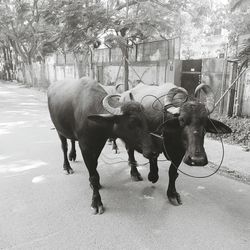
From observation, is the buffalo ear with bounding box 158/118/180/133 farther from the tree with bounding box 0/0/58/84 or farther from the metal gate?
the tree with bounding box 0/0/58/84

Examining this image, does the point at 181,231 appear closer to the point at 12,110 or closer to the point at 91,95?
the point at 91,95

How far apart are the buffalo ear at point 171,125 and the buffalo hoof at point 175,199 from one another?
3.38ft

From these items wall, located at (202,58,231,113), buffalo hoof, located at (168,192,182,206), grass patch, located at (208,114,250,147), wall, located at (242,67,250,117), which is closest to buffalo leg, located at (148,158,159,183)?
buffalo hoof, located at (168,192,182,206)

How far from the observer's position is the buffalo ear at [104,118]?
148 inches

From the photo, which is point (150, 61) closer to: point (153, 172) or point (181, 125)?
point (153, 172)

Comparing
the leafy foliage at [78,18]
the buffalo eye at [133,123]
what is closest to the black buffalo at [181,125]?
the buffalo eye at [133,123]

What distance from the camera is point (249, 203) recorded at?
4.27 meters

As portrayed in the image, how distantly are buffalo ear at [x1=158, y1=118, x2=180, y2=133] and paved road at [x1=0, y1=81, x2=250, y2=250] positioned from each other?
1.09m

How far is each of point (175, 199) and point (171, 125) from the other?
116cm

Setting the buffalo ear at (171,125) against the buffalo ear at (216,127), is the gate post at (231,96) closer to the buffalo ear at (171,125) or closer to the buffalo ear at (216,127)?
the buffalo ear at (216,127)

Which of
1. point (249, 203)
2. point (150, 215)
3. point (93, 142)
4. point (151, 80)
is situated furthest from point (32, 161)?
point (151, 80)

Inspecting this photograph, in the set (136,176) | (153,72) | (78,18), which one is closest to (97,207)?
(136,176)

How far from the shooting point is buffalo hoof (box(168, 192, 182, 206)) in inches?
168

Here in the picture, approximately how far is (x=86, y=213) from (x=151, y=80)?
28.6 ft
